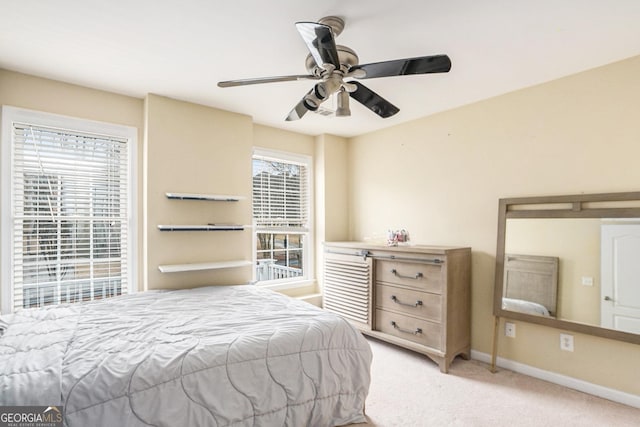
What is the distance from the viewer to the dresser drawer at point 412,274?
291 cm

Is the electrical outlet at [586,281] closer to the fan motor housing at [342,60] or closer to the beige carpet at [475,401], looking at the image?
the beige carpet at [475,401]

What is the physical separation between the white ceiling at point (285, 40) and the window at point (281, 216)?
127cm

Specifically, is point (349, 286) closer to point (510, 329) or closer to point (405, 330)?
point (405, 330)

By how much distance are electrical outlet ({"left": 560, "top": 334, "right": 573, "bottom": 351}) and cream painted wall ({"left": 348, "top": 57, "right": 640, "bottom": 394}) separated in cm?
4

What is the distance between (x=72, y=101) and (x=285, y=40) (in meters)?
2.01

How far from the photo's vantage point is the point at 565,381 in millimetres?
2586

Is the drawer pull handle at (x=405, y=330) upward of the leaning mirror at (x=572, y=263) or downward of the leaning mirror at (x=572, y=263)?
downward

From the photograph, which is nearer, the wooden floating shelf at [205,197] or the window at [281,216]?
the wooden floating shelf at [205,197]

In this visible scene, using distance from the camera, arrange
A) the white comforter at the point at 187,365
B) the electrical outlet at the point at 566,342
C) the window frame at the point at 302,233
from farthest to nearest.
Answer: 1. the window frame at the point at 302,233
2. the electrical outlet at the point at 566,342
3. the white comforter at the point at 187,365

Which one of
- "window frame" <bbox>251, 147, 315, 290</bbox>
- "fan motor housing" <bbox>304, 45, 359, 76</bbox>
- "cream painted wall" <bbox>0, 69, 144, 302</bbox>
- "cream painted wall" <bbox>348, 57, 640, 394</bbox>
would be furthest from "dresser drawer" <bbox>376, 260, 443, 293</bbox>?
"cream painted wall" <bbox>0, 69, 144, 302</bbox>

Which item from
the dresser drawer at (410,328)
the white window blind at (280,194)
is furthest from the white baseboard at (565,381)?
the white window blind at (280,194)

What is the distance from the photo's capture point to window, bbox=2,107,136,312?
2.56 metres

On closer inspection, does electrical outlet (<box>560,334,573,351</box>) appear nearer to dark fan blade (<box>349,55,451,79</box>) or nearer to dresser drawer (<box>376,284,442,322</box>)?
dresser drawer (<box>376,284,442,322</box>)

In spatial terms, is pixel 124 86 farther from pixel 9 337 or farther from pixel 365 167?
pixel 365 167
